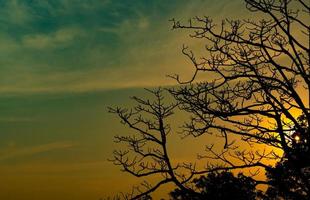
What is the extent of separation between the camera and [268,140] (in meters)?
15.0

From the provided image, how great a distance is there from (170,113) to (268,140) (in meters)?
3.30

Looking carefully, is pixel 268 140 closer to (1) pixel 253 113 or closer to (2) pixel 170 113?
(1) pixel 253 113

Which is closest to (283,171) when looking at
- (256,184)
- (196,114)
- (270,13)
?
(256,184)

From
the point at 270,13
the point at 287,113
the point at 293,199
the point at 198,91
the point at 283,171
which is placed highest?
the point at 270,13

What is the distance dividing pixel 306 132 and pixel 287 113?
84cm

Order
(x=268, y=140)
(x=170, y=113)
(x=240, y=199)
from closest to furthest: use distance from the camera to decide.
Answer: (x=268, y=140) → (x=170, y=113) → (x=240, y=199)

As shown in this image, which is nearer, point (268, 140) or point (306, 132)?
point (306, 132)

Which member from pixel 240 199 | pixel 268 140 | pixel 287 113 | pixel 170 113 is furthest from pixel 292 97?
pixel 240 199

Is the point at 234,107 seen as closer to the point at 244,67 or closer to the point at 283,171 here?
the point at 244,67

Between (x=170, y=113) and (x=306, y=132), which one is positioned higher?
(x=170, y=113)

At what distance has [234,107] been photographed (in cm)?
1464

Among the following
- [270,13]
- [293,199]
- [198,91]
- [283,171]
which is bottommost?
[293,199]

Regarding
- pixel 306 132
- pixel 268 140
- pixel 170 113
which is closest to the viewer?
pixel 306 132

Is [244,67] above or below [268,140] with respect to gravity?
above
